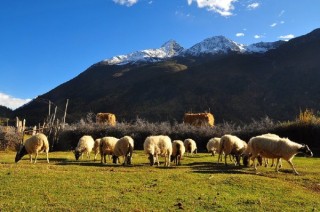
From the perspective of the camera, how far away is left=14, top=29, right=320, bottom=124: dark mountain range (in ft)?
285

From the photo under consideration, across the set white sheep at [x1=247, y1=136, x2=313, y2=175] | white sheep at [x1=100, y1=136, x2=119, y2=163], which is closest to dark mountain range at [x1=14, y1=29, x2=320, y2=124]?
white sheep at [x1=100, y1=136, x2=119, y2=163]

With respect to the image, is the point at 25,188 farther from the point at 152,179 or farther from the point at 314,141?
the point at 314,141

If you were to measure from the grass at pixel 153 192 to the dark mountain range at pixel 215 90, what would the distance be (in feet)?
210

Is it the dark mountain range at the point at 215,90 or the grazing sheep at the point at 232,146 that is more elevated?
the dark mountain range at the point at 215,90

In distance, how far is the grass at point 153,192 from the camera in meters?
12.4

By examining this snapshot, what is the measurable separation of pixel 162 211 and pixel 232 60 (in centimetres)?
11805

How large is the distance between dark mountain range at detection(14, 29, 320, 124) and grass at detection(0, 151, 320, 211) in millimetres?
63888

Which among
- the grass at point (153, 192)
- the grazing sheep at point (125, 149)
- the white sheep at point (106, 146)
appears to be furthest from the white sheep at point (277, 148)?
the white sheep at point (106, 146)

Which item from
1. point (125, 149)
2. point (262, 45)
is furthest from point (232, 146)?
point (262, 45)

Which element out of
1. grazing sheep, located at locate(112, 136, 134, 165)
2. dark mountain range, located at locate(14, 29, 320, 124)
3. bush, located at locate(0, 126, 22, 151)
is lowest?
grazing sheep, located at locate(112, 136, 134, 165)

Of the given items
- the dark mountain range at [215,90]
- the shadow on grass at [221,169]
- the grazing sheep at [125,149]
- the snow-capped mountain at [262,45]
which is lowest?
the shadow on grass at [221,169]

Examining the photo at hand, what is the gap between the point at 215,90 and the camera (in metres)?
102

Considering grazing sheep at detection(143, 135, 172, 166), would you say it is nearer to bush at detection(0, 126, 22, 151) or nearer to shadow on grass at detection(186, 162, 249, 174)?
shadow on grass at detection(186, 162, 249, 174)

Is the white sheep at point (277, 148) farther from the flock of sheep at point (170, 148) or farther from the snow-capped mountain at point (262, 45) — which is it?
the snow-capped mountain at point (262, 45)
